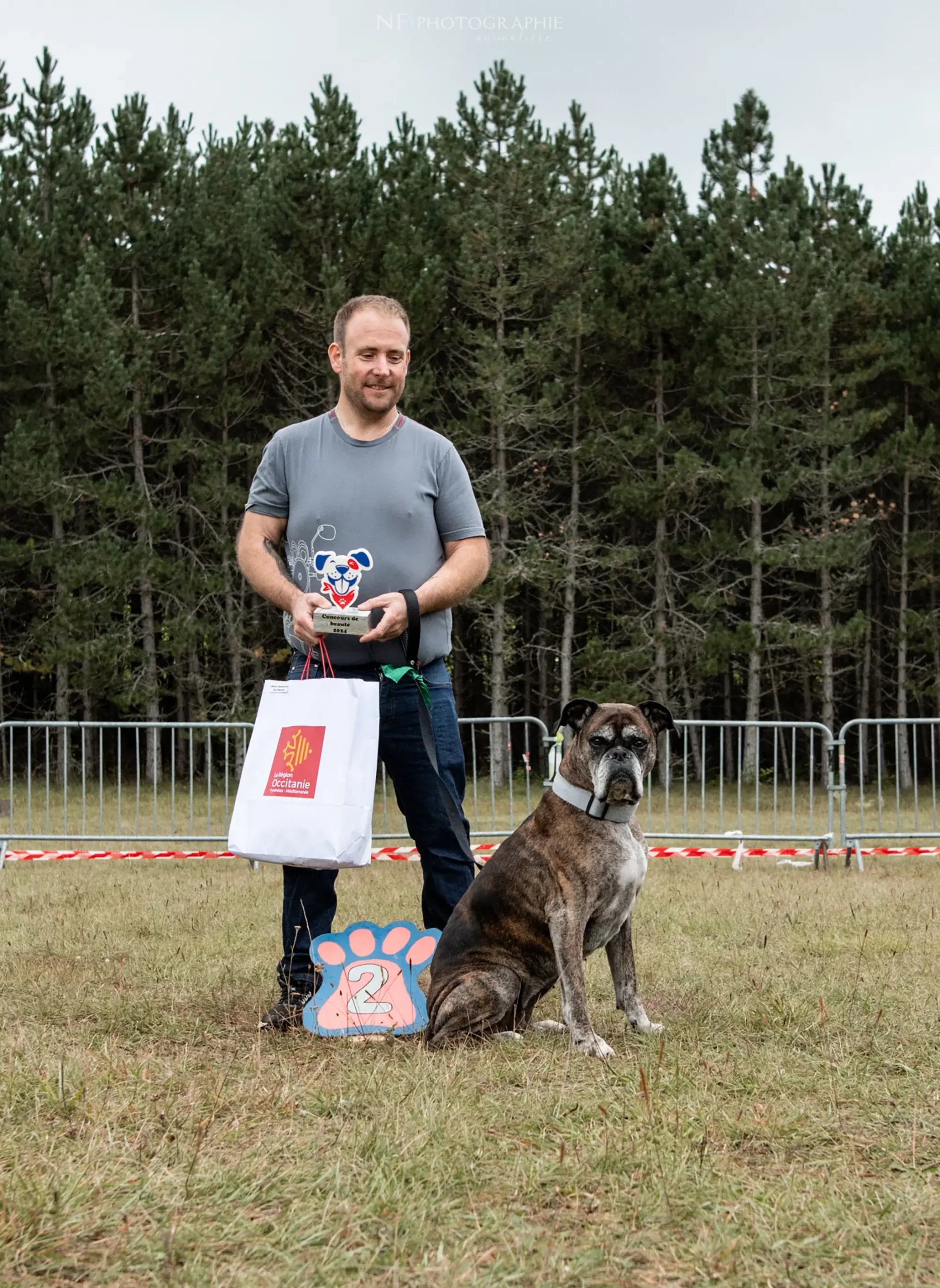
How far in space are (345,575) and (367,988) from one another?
4.59 feet

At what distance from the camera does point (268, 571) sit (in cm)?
418

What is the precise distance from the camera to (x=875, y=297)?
68.5 ft

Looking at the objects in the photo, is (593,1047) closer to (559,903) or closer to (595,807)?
(559,903)

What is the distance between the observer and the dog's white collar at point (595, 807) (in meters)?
4.02

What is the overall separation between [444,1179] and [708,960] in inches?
120

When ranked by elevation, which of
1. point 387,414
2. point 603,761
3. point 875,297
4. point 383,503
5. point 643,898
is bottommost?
point 643,898

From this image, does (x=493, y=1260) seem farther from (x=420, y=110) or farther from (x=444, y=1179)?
(x=420, y=110)

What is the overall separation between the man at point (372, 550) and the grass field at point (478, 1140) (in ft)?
2.15

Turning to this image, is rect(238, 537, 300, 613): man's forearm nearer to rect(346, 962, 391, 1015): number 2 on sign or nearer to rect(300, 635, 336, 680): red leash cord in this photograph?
rect(300, 635, 336, 680): red leash cord

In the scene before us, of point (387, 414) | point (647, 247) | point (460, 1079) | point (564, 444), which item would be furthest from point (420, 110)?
point (460, 1079)

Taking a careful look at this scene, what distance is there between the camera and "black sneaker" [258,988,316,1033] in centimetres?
414

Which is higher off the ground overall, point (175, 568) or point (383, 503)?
point (175, 568)

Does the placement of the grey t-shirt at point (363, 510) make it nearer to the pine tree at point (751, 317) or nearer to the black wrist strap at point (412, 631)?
the black wrist strap at point (412, 631)

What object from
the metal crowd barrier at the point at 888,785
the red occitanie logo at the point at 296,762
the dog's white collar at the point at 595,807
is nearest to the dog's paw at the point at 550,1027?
the dog's white collar at the point at 595,807
